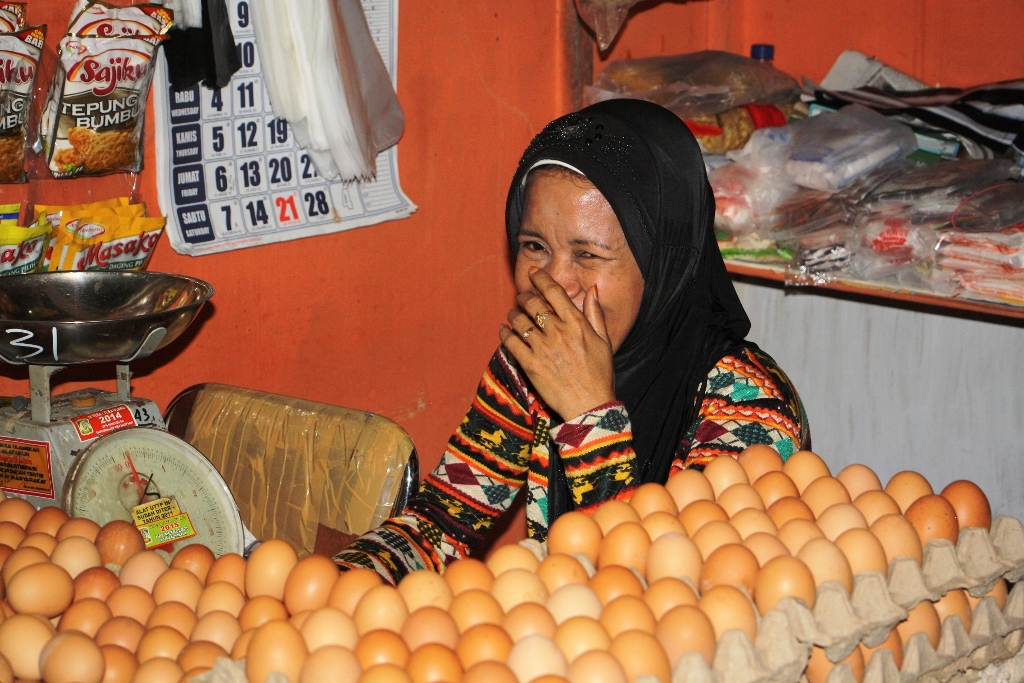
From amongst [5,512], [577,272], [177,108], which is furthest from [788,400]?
[177,108]

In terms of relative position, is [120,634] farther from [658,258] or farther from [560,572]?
[658,258]

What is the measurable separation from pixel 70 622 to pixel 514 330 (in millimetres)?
944

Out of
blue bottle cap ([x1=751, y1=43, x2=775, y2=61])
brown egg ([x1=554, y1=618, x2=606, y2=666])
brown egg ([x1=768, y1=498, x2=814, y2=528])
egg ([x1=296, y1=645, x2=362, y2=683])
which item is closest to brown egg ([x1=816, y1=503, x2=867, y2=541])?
brown egg ([x1=768, y1=498, x2=814, y2=528])

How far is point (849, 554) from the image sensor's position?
1.17 meters

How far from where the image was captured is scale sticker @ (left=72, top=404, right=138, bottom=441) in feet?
6.07

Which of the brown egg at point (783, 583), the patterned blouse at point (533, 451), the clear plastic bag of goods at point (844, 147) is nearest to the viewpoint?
the brown egg at point (783, 583)

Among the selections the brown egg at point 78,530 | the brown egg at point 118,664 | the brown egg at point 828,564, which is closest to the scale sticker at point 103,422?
the brown egg at point 78,530

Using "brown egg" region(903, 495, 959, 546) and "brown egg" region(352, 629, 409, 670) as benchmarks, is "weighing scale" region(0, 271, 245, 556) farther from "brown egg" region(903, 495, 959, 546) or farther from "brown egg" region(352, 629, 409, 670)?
"brown egg" region(903, 495, 959, 546)

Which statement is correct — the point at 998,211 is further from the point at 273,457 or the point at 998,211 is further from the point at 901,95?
the point at 273,457

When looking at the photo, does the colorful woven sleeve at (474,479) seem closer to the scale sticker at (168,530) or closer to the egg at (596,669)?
the scale sticker at (168,530)

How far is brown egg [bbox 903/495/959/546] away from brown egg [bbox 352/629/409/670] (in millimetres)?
670

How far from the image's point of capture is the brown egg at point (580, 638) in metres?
1.04

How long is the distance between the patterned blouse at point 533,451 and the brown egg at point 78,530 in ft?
1.28

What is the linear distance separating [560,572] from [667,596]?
14 centimetres
